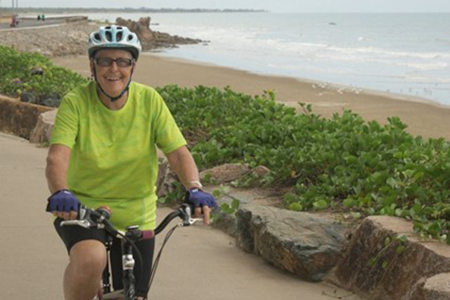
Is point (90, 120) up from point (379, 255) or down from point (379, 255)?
up

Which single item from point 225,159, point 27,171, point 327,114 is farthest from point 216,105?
point 327,114

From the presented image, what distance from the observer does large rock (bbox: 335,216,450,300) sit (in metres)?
4.68

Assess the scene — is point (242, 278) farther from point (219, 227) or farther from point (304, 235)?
point (219, 227)

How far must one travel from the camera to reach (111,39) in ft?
11.2

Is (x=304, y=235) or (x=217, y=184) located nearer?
(x=304, y=235)

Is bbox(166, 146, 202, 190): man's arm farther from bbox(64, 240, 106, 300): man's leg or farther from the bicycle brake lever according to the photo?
the bicycle brake lever

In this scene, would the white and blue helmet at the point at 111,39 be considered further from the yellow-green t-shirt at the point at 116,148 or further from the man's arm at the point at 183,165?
the man's arm at the point at 183,165

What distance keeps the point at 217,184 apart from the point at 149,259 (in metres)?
3.79

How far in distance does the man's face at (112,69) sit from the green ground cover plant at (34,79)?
9.37 metres

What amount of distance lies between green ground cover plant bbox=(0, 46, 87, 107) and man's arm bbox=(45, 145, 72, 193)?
943 centimetres

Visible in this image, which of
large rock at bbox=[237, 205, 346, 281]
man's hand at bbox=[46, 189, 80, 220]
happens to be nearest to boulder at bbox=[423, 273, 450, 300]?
large rock at bbox=[237, 205, 346, 281]

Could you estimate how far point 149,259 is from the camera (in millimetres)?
3469

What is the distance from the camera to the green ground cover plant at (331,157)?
563 centimetres

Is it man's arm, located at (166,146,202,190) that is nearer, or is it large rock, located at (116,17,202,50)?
man's arm, located at (166,146,202,190)
